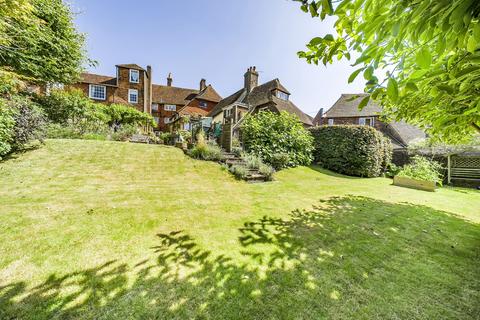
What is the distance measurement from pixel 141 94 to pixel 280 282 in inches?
1218

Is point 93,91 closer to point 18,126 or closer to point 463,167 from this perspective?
point 18,126

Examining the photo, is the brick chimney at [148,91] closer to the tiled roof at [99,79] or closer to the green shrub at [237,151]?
the tiled roof at [99,79]

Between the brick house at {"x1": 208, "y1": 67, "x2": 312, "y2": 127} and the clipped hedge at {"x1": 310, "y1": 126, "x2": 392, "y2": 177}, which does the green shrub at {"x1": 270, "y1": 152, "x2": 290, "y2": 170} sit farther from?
the brick house at {"x1": 208, "y1": 67, "x2": 312, "y2": 127}

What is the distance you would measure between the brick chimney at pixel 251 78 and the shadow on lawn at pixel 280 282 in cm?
2382

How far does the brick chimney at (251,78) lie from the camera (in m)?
25.0

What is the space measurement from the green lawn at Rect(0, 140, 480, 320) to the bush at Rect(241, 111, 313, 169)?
208 inches

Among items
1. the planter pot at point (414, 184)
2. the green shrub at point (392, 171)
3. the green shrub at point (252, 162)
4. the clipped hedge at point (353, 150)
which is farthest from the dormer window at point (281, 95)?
the planter pot at point (414, 184)

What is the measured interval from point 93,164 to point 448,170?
924 inches

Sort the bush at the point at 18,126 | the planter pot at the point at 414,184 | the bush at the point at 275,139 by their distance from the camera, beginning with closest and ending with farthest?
the bush at the point at 18,126
the planter pot at the point at 414,184
the bush at the point at 275,139

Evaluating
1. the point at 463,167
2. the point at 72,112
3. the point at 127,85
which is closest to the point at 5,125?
the point at 72,112

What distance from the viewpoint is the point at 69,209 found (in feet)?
13.9

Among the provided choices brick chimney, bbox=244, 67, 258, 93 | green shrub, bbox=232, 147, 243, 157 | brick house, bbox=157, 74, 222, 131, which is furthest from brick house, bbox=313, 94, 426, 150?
brick house, bbox=157, 74, 222, 131

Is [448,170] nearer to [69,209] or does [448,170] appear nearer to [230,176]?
[230,176]

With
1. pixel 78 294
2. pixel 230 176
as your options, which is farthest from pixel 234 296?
pixel 230 176
